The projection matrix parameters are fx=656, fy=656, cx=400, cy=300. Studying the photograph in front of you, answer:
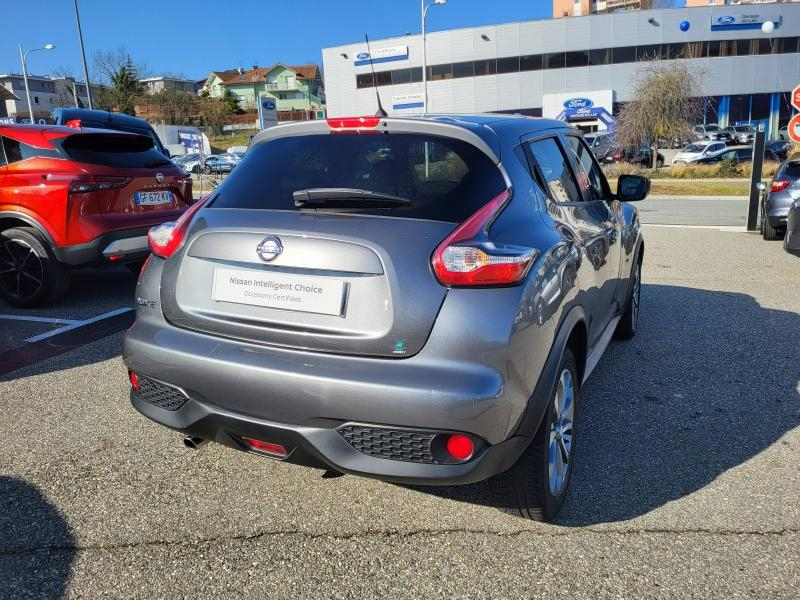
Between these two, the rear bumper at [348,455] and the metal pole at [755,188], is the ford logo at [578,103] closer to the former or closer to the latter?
the metal pole at [755,188]

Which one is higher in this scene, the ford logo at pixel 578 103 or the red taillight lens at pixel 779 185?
the ford logo at pixel 578 103

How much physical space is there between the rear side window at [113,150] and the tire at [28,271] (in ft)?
2.75

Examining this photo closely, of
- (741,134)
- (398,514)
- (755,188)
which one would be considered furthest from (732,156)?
(398,514)

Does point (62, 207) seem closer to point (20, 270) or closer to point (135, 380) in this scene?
point (20, 270)

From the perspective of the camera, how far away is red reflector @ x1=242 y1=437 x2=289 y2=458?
242 centimetres

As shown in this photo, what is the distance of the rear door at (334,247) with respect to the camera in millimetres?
2260

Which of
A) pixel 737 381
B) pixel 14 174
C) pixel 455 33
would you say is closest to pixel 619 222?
pixel 737 381

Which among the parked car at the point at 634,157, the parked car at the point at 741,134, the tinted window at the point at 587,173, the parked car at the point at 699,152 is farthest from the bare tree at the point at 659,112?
the tinted window at the point at 587,173

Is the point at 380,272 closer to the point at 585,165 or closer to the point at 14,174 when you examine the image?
the point at 585,165

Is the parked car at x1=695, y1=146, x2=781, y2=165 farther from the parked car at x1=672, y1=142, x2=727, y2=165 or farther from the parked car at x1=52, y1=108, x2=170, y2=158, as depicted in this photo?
the parked car at x1=52, y1=108, x2=170, y2=158

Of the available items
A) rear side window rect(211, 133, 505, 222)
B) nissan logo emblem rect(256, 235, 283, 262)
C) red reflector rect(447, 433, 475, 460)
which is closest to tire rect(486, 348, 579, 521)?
red reflector rect(447, 433, 475, 460)

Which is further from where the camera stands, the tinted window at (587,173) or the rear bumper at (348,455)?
the tinted window at (587,173)

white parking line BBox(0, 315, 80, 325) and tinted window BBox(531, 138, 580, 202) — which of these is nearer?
tinted window BBox(531, 138, 580, 202)

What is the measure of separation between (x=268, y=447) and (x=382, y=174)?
1.14 meters
